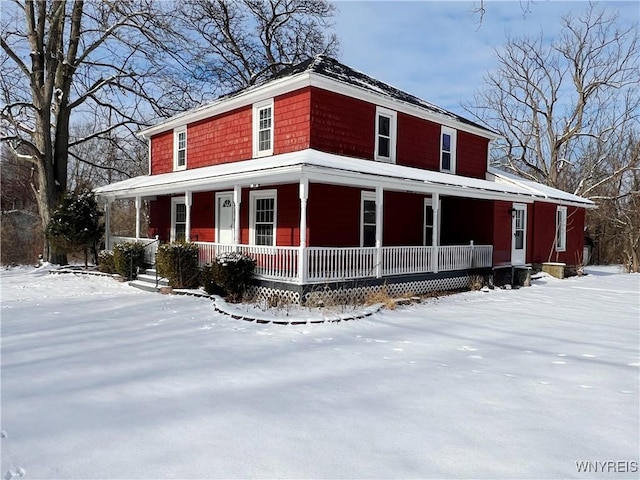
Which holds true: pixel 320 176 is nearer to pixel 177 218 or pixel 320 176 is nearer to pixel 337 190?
pixel 337 190

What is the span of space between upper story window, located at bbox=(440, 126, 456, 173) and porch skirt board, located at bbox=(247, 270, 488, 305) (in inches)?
201

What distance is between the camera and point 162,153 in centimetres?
1822

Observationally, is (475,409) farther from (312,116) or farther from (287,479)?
(312,116)

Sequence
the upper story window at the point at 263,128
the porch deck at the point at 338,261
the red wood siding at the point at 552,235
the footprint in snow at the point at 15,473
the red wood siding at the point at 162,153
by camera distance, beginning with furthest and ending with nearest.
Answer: the red wood siding at the point at 552,235 → the red wood siding at the point at 162,153 → the upper story window at the point at 263,128 → the porch deck at the point at 338,261 → the footprint in snow at the point at 15,473

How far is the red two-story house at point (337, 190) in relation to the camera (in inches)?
419

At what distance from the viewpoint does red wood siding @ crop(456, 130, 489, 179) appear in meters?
17.0

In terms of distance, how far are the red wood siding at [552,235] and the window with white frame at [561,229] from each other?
32cm

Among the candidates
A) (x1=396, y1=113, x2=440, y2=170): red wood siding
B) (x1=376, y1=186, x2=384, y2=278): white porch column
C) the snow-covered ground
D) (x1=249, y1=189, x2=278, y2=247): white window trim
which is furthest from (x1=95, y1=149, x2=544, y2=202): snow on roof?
the snow-covered ground

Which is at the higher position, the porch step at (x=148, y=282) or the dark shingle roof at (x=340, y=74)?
the dark shingle roof at (x=340, y=74)

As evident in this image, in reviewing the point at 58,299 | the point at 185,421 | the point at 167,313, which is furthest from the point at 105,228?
the point at 185,421

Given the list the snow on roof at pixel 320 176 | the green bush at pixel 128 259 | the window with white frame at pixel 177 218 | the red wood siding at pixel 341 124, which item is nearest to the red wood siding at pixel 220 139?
the snow on roof at pixel 320 176

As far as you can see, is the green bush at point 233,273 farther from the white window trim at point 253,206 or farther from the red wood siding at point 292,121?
the red wood siding at point 292,121

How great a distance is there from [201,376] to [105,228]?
46.7ft

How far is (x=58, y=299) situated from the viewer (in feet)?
35.7
